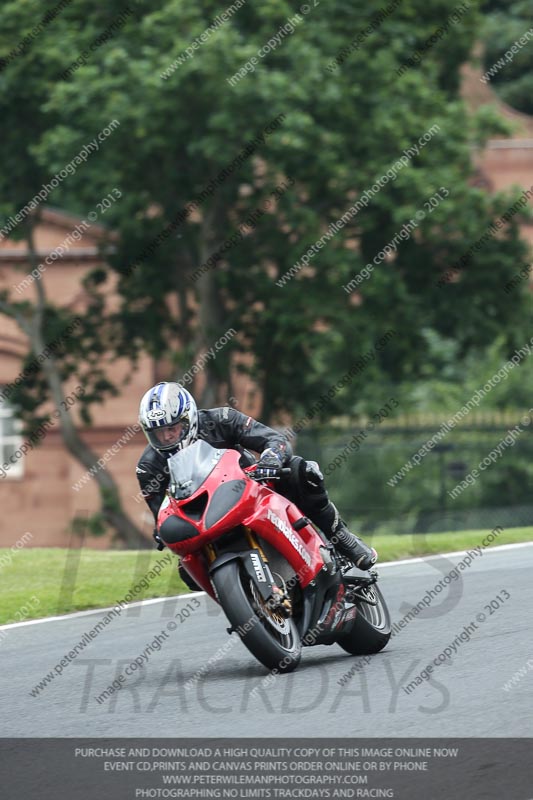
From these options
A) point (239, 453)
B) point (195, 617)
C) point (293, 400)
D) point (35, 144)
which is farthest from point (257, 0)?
point (239, 453)

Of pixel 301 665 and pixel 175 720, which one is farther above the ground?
pixel 175 720

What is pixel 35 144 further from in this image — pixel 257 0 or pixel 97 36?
pixel 257 0

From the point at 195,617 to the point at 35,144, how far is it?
17562 mm

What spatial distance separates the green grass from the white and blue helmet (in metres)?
4.01

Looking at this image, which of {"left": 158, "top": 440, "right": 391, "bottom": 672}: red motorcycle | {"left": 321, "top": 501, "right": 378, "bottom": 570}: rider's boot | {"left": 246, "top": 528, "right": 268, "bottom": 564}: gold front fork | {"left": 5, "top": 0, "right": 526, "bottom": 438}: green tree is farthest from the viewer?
{"left": 5, "top": 0, "right": 526, "bottom": 438}: green tree

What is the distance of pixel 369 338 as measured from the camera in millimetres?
25812

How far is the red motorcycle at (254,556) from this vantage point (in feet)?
23.9

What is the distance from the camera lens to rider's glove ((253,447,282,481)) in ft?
25.1

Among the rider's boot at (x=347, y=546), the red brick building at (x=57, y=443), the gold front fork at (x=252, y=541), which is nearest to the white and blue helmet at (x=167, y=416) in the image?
the gold front fork at (x=252, y=541)

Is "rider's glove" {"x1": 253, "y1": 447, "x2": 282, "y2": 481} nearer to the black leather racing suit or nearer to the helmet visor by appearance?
the black leather racing suit

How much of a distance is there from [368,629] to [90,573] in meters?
6.31

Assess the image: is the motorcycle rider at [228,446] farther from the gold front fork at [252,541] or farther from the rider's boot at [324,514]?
the gold front fork at [252,541]
